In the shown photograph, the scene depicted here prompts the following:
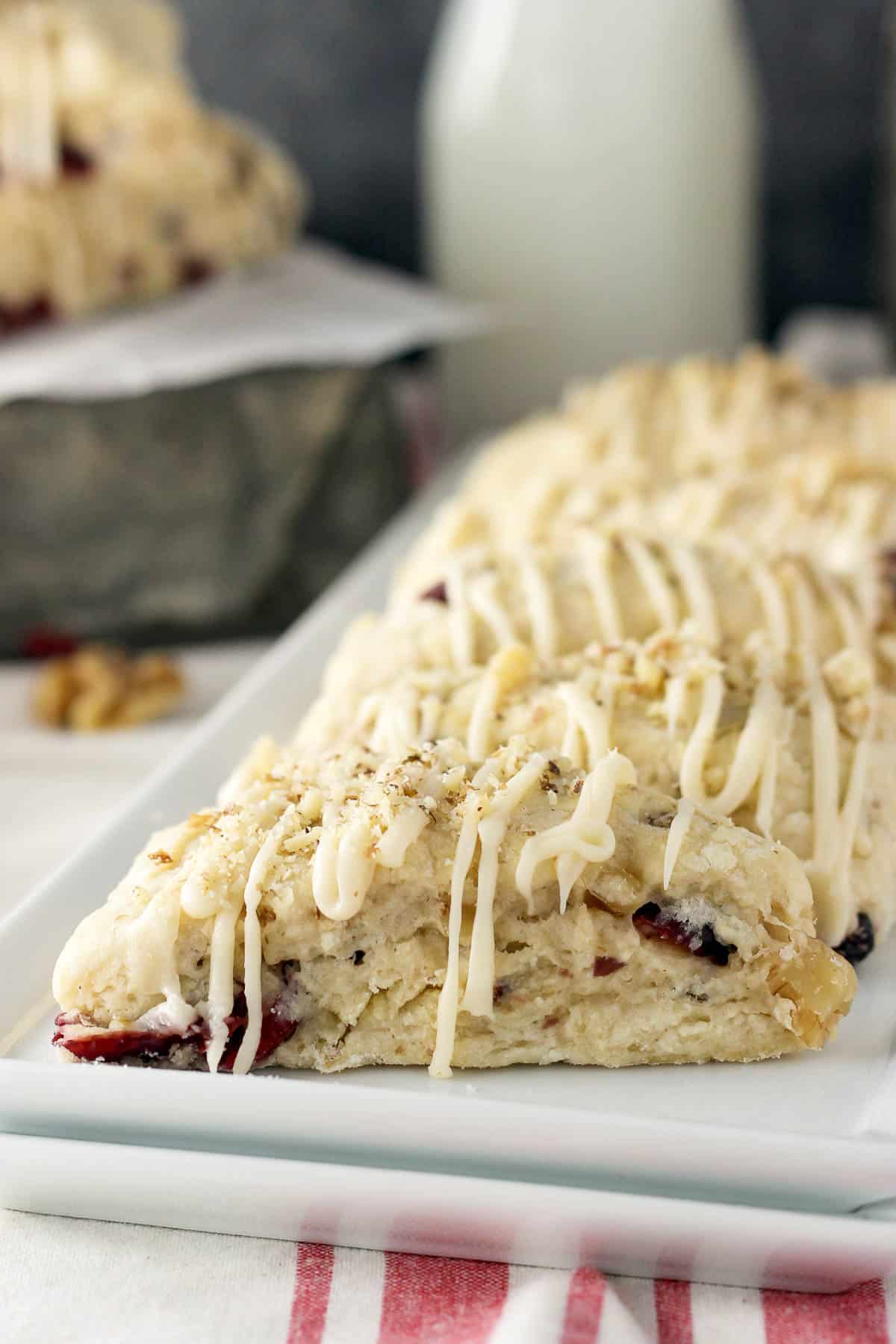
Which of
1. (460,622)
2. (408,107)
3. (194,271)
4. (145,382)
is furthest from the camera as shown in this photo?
(408,107)

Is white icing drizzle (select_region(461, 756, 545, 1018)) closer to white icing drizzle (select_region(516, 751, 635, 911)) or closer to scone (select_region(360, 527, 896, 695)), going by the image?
white icing drizzle (select_region(516, 751, 635, 911))

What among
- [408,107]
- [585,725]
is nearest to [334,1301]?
[585,725]

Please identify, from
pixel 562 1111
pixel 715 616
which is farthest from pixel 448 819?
pixel 715 616

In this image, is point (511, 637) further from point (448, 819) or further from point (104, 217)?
point (104, 217)

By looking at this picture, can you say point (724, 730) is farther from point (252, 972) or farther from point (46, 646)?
point (46, 646)

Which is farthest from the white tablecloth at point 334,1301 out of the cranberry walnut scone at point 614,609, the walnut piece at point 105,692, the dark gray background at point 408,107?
the dark gray background at point 408,107

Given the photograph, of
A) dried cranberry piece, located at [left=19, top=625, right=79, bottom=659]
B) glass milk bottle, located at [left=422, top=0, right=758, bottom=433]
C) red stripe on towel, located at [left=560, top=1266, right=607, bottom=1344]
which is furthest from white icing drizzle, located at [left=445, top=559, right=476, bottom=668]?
glass milk bottle, located at [left=422, top=0, right=758, bottom=433]
